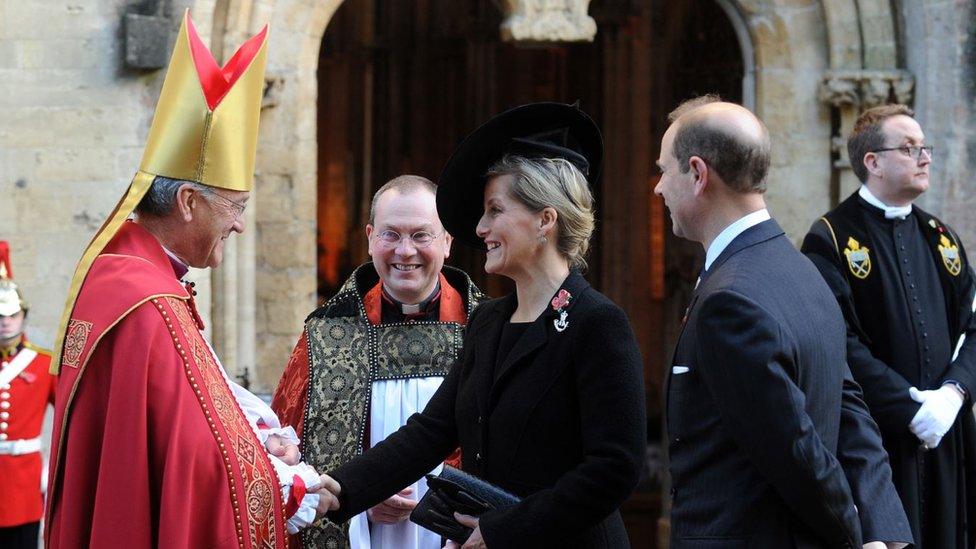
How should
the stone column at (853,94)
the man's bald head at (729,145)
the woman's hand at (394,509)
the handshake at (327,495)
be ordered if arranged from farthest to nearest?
the stone column at (853,94) < the woman's hand at (394,509) < the handshake at (327,495) < the man's bald head at (729,145)

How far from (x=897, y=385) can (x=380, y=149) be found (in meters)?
9.52

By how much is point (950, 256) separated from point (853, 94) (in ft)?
7.20

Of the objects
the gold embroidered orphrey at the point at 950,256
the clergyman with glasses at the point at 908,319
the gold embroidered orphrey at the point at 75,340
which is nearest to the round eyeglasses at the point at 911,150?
the clergyman with glasses at the point at 908,319

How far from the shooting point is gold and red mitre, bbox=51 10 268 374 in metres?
3.22

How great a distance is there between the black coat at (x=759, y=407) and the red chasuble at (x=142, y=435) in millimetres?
936

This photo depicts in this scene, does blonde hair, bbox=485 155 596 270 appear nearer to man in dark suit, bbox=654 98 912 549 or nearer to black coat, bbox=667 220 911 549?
man in dark suit, bbox=654 98 912 549

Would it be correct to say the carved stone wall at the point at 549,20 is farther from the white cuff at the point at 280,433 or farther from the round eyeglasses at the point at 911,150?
the white cuff at the point at 280,433

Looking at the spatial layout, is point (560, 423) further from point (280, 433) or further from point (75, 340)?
point (75, 340)

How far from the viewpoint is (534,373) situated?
324 centimetres

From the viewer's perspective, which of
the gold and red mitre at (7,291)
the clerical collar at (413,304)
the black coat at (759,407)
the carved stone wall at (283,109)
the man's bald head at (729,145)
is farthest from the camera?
the carved stone wall at (283,109)

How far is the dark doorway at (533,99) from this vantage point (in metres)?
10.8

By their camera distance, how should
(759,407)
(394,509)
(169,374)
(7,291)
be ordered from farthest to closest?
(7,291) < (394,509) < (169,374) < (759,407)

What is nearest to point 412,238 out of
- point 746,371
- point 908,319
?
point 746,371

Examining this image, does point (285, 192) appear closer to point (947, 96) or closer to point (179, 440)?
point (947, 96)
